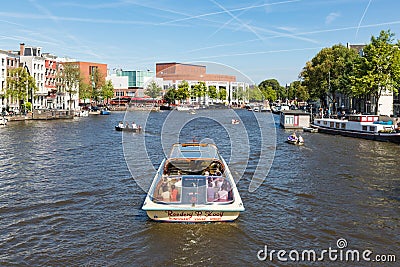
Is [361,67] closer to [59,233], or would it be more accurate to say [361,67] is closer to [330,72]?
[330,72]

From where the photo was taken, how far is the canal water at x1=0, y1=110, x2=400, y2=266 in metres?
16.3

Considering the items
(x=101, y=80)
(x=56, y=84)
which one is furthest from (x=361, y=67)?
(x=101, y=80)

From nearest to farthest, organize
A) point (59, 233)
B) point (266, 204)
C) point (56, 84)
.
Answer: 1. point (59, 233)
2. point (266, 204)
3. point (56, 84)

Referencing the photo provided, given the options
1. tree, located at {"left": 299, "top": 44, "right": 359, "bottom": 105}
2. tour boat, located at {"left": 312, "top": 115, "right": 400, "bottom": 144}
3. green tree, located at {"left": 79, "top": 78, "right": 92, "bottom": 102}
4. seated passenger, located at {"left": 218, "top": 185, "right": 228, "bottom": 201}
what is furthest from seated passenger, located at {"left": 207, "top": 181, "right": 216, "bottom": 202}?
green tree, located at {"left": 79, "top": 78, "right": 92, "bottom": 102}

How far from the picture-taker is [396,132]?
2099 inches

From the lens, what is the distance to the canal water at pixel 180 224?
16.3m

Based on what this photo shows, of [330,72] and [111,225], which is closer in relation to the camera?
Answer: [111,225]

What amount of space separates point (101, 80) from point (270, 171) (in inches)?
5241

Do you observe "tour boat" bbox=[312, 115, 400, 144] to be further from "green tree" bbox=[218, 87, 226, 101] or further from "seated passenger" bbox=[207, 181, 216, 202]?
"green tree" bbox=[218, 87, 226, 101]

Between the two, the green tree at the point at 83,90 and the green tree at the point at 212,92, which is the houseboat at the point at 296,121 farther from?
the green tree at the point at 212,92

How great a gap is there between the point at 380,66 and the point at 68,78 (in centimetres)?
8646

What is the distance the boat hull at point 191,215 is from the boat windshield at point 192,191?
44 centimetres

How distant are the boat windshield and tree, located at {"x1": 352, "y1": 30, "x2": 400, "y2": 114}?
5779cm

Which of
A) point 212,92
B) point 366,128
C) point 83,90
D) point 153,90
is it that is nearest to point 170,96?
point 153,90
